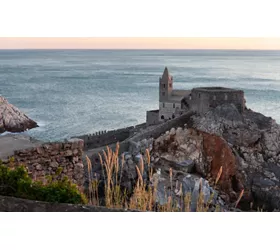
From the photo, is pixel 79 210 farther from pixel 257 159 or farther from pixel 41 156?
pixel 257 159

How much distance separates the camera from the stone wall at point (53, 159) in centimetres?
554

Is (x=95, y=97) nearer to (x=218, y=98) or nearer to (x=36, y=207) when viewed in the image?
(x=218, y=98)

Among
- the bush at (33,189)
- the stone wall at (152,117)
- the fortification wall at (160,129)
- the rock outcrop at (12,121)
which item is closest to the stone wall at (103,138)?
the stone wall at (152,117)

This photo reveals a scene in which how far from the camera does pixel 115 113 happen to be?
49188 mm

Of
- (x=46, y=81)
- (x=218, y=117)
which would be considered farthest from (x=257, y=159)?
(x=46, y=81)

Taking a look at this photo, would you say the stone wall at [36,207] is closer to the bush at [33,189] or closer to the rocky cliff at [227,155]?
the bush at [33,189]

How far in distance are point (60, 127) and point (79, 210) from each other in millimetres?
37645

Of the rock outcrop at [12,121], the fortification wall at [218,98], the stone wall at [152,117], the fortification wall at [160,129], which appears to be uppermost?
the fortification wall at [218,98]

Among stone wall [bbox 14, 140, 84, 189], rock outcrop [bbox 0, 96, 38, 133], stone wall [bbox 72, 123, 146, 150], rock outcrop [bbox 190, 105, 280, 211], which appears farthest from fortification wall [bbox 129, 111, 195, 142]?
rock outcrop [bbox 0, 96, 38, 133]

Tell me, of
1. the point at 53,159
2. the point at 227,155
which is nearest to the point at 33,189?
the point at 53,159

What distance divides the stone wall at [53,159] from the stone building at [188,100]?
715 inches

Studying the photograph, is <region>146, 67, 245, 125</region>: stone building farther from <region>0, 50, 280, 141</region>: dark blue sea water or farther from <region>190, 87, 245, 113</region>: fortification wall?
<region>0, 50, 280, 141</region>: dark blue sea water

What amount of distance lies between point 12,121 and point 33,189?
3652 centimetres

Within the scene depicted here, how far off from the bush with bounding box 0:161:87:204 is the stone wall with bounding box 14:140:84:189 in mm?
840
